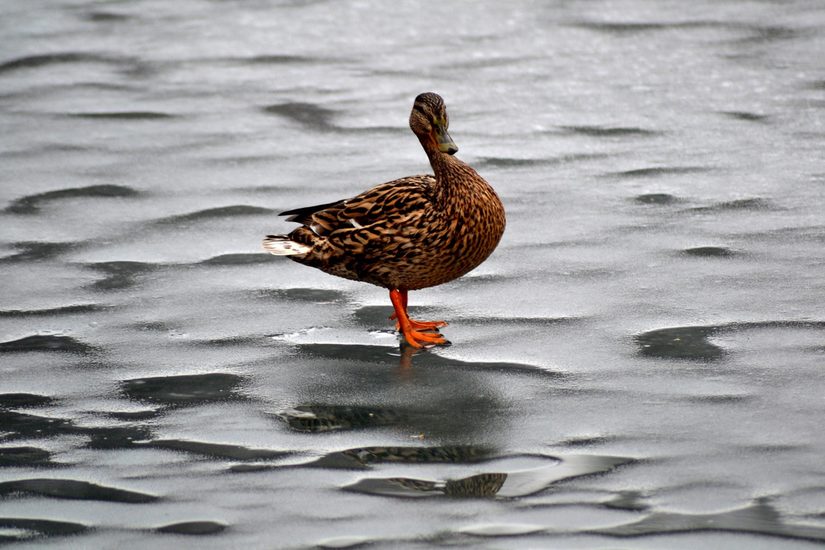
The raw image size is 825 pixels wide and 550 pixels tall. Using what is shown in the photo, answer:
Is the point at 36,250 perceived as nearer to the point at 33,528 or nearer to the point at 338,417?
the point at 338,417

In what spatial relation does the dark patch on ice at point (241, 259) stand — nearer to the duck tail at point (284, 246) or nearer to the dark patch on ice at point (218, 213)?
the dark patch on ice at point (218, 213)

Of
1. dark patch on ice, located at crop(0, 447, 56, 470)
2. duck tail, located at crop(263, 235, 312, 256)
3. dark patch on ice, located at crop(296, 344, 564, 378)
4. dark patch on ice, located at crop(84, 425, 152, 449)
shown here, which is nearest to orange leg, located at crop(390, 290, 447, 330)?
dark patch on ice, located at crop(296, 344, 564, 378)

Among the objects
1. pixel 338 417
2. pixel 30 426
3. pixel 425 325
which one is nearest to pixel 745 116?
pixel 425 325

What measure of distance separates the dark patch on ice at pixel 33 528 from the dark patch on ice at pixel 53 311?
242 centimetres

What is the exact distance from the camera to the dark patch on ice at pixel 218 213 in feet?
30.5

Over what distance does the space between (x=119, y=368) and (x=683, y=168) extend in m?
4.63

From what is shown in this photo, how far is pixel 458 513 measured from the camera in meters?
5.32

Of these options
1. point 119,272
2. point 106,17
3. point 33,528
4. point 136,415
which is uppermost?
point 106,17

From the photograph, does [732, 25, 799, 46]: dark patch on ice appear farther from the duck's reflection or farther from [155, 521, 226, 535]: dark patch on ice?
[155, 521, 226, 535]: dark patch on ice

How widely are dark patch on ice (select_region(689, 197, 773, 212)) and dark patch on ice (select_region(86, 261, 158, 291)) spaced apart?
3553 mm

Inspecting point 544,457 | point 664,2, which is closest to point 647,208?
point 544,457

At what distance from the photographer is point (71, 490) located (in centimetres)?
568

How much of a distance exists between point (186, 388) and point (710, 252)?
336 cm

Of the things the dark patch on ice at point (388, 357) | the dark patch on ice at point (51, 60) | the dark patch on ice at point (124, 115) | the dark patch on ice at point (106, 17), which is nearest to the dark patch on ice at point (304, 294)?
the dark patch on ice at point (388, 357)
